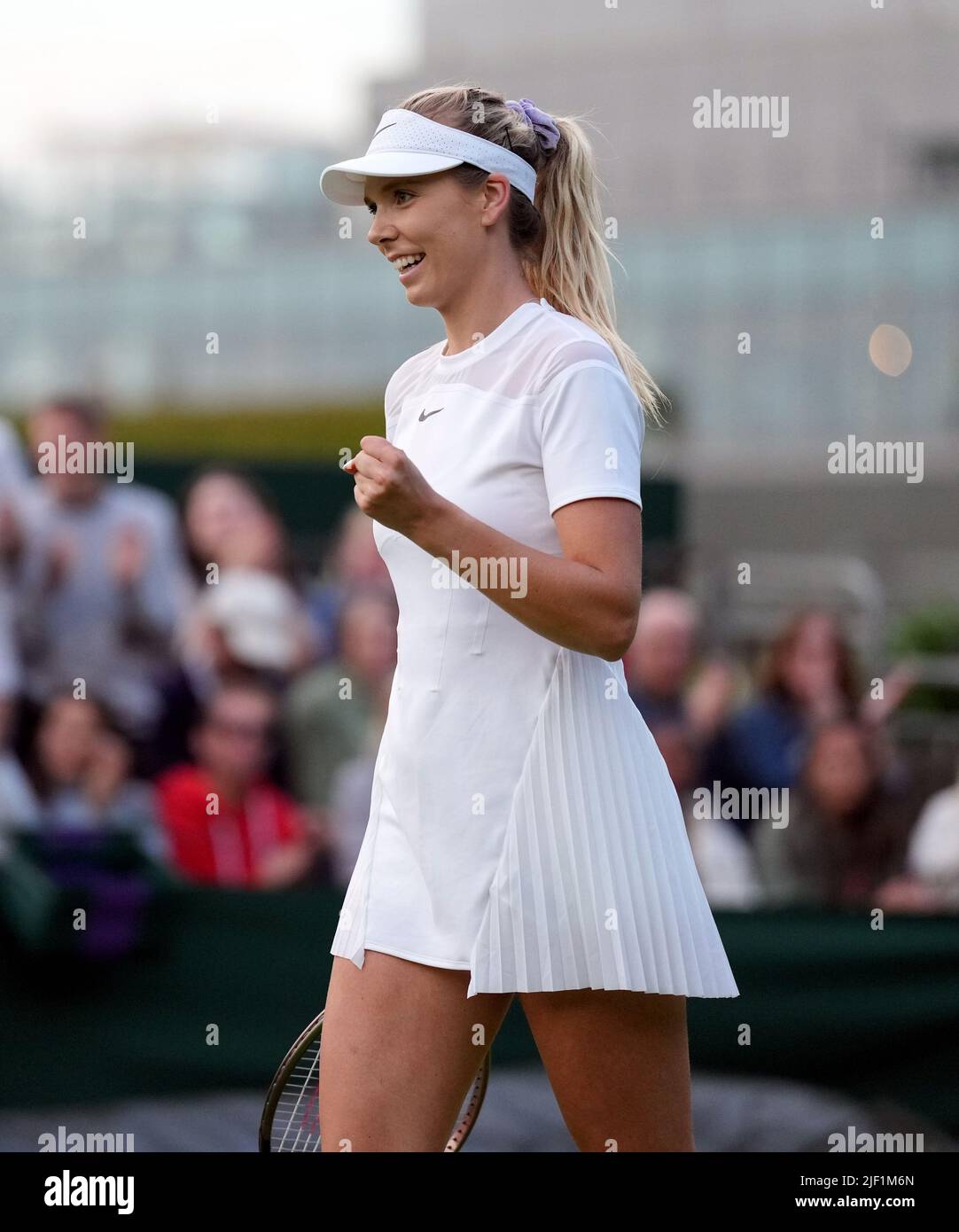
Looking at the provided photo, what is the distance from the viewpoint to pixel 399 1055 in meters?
2.50

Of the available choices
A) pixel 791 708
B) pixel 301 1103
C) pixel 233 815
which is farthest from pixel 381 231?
pixel 791 708

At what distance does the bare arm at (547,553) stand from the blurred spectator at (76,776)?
365cm

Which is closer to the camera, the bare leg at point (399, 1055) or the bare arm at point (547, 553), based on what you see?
the bare arm at point (547, 553)

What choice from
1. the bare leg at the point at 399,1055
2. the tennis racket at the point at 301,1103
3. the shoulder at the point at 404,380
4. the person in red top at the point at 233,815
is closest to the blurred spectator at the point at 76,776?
the person in red top at the point at 233,815

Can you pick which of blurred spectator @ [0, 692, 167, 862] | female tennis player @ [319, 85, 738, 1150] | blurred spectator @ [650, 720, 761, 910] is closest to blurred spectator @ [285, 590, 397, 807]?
blurred spectator @ [0, 692, 167, 862]

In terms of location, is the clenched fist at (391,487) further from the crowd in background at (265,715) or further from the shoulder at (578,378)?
the crowd in background at (265,715)

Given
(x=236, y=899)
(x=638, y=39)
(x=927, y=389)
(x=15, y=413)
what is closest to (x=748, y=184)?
(x=638, y=39)

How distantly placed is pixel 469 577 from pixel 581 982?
603 millimetres

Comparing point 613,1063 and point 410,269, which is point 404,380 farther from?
point 613,1063

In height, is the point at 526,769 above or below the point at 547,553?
below

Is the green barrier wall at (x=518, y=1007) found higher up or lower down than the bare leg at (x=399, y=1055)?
lower down

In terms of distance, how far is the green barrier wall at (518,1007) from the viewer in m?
5.24

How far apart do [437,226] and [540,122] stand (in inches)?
11.6

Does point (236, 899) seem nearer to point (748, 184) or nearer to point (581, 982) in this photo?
point (581, 982)
